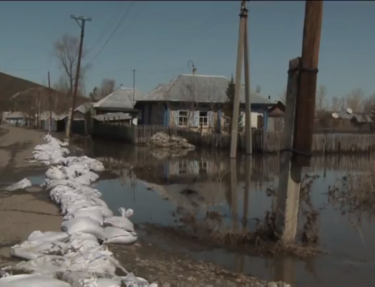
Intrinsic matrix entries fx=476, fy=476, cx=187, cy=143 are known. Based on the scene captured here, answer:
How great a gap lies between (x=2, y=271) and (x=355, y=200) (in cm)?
812

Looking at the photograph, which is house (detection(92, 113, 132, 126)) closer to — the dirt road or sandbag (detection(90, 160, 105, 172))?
sandbag (detection(90, 160, 105, 172))

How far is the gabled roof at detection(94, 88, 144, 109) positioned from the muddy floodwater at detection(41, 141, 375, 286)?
109 feet

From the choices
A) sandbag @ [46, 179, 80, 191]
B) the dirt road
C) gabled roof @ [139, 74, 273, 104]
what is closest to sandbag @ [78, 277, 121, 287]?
the dirt road

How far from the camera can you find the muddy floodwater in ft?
20.0

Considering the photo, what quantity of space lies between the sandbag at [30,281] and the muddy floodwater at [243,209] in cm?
237

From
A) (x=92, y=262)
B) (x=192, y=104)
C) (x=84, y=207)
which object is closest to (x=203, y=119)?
(x=192, y=104)

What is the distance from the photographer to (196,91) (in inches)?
1438

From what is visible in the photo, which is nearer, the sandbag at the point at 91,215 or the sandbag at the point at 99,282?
the sandbag at the point at 99,282

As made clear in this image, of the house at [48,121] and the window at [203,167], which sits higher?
the window at [203,167]

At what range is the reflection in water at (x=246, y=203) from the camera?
6.09 meters

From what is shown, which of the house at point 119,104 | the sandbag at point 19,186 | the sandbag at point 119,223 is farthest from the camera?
the house at point 119,104

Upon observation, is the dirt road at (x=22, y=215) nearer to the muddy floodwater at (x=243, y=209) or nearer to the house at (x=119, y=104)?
the muddy floodwater at (x=243, y=209)

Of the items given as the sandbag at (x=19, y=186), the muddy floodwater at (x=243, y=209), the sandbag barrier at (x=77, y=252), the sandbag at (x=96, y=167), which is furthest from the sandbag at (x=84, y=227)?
the sandbag at (x=96, y=167)

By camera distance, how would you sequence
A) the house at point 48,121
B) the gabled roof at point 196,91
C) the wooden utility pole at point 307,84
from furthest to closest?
the house at point 48,121
the gabled roof at point 196,91
the wooden utility pole at point 307,84
